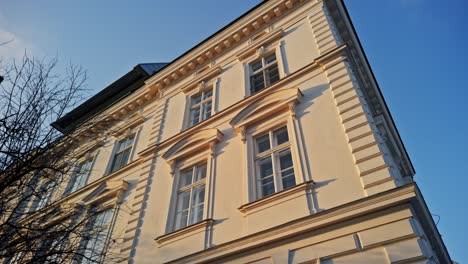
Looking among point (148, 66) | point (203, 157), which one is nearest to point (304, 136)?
point (203, 157)

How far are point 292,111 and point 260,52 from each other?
159 inches

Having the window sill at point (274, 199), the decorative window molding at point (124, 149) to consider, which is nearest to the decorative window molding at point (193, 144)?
the window sill at point (274, 199)

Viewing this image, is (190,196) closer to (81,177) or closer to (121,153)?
(121,153)

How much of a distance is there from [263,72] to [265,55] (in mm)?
922

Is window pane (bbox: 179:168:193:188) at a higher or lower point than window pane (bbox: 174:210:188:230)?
higher

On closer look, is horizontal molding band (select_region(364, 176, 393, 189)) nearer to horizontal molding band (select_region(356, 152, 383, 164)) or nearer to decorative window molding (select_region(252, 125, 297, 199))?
horizontal molding band (select_region(356, 152, 383, 164))

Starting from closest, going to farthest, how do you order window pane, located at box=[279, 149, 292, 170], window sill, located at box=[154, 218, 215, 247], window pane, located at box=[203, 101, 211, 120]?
window sill, located at box=[154, 218, 215, 247] < window pane, located at box=[279, 149, 292, 170] < window pane, located at box=[203, 101, 211, 120]

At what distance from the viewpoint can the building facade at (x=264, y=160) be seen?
5.78 metres

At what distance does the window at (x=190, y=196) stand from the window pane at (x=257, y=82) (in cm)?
316

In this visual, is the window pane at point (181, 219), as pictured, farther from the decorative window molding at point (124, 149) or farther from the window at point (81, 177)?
the window at point (81, 177)

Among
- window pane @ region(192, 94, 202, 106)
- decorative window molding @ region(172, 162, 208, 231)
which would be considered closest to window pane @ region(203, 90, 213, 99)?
window pane @ region(192, 94, 202, 106)

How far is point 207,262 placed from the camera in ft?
22.6

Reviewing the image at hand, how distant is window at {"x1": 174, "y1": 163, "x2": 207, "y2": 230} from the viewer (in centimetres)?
851

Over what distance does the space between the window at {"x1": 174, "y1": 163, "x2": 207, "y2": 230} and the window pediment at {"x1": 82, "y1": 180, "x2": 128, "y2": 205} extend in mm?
2632
